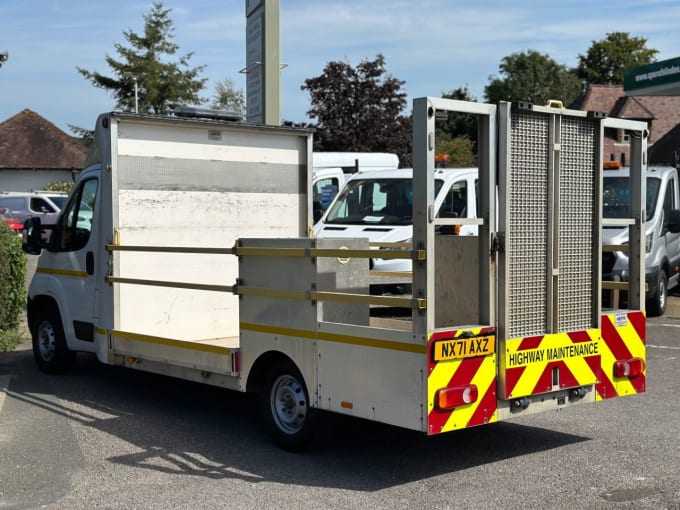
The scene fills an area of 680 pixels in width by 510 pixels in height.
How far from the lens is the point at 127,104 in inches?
2062

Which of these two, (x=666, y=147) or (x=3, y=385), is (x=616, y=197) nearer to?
(x=3, y=385)

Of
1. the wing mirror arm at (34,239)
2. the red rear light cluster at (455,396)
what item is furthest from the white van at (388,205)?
the red rear light cluster at (455,396)

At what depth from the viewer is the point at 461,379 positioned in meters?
6.14

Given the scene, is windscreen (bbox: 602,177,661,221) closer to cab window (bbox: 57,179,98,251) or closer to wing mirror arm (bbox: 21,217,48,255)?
cab window (bbox: 57,179,98,251)

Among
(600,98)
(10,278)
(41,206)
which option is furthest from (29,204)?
(600,98)

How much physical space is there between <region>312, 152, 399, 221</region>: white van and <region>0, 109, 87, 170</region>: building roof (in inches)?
1556

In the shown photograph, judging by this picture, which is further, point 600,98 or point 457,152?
point 600,98

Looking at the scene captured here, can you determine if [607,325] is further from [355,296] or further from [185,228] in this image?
[185,228]

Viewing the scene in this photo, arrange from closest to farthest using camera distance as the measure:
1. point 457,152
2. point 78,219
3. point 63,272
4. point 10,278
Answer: point 78,219 → point 63,272 → point 10,278 → point 457,152

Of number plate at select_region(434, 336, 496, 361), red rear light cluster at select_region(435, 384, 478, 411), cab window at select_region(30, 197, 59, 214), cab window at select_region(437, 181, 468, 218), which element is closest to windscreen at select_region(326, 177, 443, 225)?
cab window at select_region(437, 181, 468, 218)

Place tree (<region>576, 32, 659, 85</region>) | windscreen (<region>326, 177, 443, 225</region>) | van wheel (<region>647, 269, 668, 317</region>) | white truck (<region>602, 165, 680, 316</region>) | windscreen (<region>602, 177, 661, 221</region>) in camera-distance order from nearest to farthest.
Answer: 1. windscreen (<region>326, 177, 443, 225</region>)
2. windscreen (<region>602, 177, 661, 221</region>)
3. white truck (<region>602, 165, 680, 316</region>)
4. van wheel (<region>647, 269, 668, 317</region>)
5. tree (<region>576, 32, 659, 85</region>)

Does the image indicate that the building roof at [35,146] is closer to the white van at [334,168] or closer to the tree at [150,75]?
the tree at [150,75]

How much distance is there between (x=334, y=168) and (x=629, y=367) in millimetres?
12424

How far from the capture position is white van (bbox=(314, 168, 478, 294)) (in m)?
12.3
